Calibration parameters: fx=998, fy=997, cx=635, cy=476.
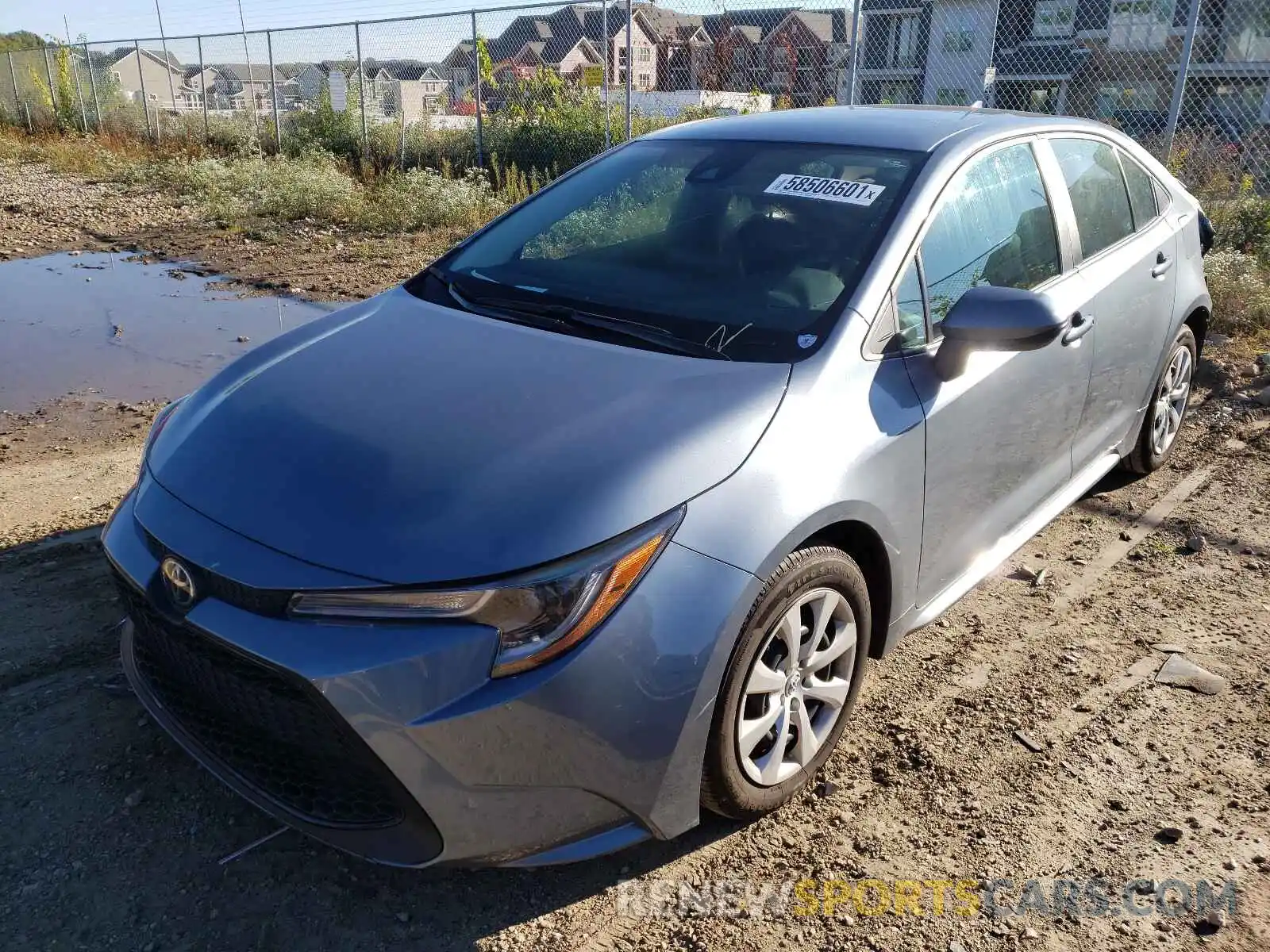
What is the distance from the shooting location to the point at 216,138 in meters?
19.9

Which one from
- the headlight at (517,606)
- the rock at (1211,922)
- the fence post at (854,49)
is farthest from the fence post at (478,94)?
the rock at (1211,922)

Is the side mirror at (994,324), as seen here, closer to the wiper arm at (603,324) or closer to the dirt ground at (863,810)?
the wiper arm at (603,324)

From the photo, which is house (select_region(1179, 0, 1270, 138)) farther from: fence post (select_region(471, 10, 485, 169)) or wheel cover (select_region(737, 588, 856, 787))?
wheel cover (select_region(737, 588, 856, 787))

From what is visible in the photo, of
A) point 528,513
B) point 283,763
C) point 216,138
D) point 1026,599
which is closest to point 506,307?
point 528,513

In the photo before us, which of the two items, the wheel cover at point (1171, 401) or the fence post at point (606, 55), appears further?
the fence post at point (606, 55)

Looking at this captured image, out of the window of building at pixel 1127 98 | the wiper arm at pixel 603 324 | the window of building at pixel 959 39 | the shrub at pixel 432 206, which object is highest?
the window of building at pixel 959 39

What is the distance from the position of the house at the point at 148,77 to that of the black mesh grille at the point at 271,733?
79.5 feet

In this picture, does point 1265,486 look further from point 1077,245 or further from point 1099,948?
point 1099,948

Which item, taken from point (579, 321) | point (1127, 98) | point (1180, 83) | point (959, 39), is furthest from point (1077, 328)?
point (959, 39)

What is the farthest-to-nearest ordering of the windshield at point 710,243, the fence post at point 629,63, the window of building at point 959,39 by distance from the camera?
the window of building at point 959,39 → the fence post at point 629,63 → the windshield at point 710,243

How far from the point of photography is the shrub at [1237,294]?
7.21m

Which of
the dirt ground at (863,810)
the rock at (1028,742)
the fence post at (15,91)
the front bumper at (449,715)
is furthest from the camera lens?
the fence post at (15,91)

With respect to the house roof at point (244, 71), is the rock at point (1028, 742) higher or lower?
lower

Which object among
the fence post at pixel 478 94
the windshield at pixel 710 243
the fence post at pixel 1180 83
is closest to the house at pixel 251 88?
the fence post at pixel 478 94
